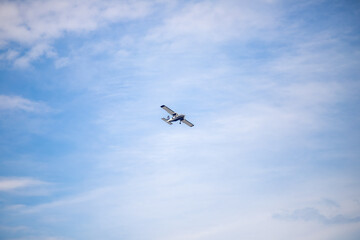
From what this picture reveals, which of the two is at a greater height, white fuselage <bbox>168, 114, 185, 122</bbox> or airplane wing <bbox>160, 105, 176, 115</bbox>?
airplane wing <bbox>160, 105, 176, 115</bbox>

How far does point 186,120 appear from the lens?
345ft

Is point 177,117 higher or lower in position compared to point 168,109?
lower

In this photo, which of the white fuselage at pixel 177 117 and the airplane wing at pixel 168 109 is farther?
the white fuselage at pixel 177 117

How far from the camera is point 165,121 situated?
107m

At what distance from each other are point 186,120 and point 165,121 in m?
8.08

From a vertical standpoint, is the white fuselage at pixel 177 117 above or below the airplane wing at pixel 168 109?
below

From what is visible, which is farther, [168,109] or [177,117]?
[177,117]

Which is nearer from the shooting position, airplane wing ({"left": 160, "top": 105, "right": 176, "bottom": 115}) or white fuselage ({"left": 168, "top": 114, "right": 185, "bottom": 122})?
airplane wing ({"left": 160, "top": 105, "right": 176, "bottom": 115})
